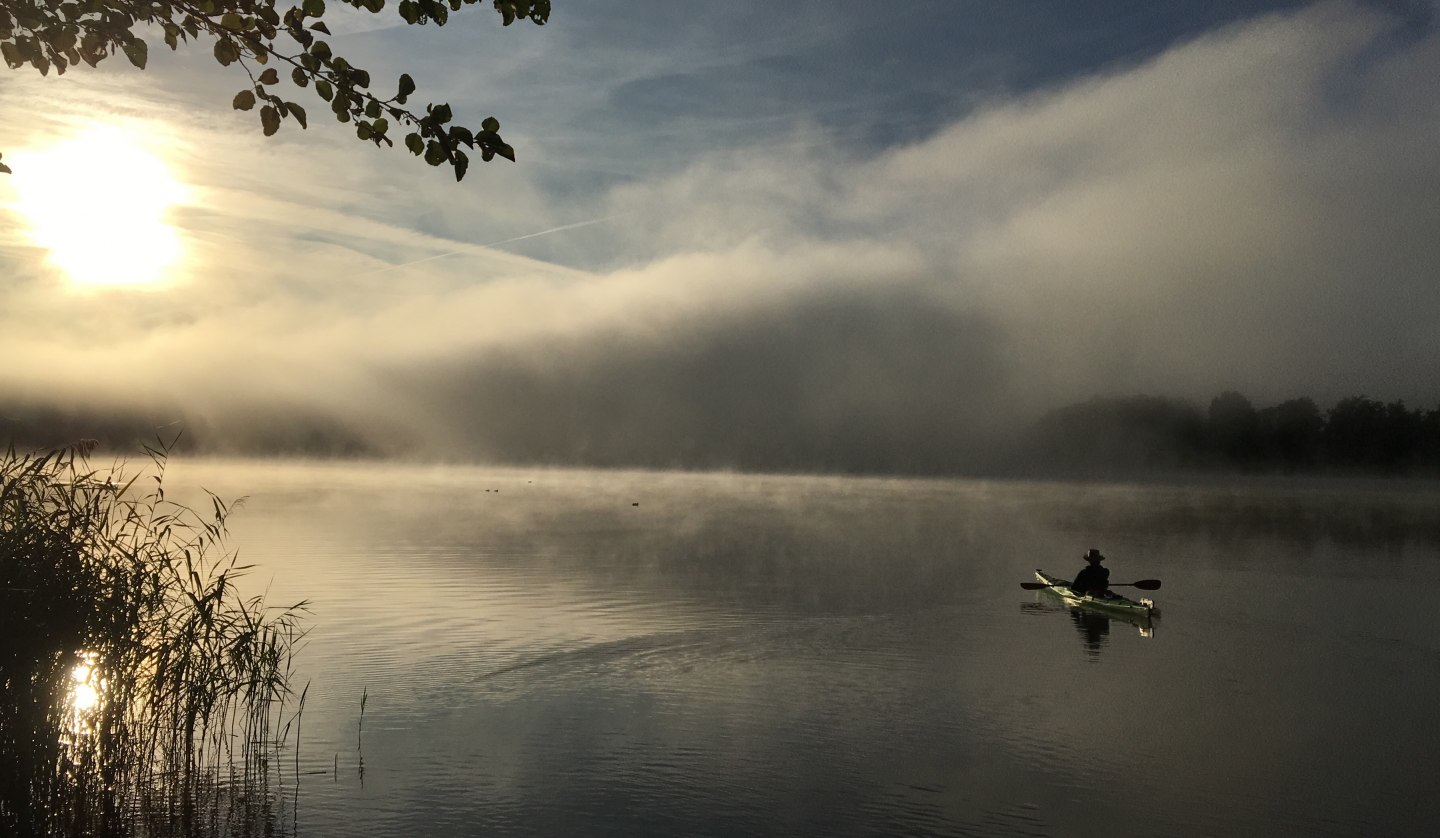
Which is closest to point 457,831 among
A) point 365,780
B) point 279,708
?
point 365,780

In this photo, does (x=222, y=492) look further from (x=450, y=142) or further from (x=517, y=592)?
(x=450, y=142)

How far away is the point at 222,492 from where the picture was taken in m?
110

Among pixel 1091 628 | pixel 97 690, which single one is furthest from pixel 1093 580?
pixel 97 690

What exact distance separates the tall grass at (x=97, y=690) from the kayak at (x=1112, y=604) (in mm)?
24774

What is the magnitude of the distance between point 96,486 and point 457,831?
→ 7.05 meters

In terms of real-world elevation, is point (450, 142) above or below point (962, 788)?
above

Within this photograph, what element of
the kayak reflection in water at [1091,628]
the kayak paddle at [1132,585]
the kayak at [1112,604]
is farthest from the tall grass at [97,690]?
the kayak paddle at [1132,585]

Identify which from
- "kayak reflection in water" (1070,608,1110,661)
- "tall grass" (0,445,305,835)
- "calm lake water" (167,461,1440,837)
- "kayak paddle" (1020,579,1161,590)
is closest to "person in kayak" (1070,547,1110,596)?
"kayak reflection in water" (1070,608,1110,661)

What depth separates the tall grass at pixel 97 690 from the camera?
42.5ft

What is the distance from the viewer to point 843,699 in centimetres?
2088

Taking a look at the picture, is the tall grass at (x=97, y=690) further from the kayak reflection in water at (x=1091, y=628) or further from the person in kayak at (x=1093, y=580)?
the person in kayak at (x=1093, y=580)

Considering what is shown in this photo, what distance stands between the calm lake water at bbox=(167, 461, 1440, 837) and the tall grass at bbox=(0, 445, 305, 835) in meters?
1.40

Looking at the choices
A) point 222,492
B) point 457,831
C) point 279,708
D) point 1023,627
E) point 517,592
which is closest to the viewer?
point 457,831

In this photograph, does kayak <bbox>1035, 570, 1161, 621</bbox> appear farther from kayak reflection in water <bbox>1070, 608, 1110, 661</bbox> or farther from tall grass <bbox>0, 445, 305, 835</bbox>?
tall grass <bbox>0, 445, 305, 835</bbox>
